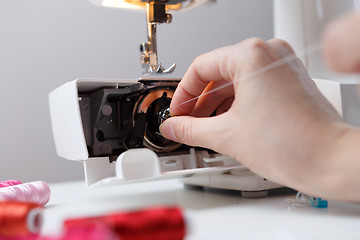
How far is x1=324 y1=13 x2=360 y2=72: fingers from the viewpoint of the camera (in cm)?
28

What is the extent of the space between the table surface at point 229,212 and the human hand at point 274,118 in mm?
56

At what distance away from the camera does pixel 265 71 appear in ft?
1.71

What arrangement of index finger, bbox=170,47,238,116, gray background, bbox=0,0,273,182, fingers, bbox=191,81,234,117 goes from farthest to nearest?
gray background, bbox=0,0,273,182
fingers, bbox=191,81,234,117
index finger, bbox=170,47,238,116

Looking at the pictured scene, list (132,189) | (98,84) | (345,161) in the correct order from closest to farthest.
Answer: (345,161) → (98,84) → (132,189)

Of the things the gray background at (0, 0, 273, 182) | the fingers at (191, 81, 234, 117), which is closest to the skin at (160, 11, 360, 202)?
the fingers at (191, 81, 234, 117)

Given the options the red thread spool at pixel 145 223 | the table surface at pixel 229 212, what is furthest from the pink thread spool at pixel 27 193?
the red thread spool at pixel 145 223

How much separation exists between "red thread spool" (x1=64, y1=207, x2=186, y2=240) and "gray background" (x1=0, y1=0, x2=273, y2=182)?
90 centimetres

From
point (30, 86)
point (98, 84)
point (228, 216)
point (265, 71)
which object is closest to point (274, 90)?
point (265, 71)

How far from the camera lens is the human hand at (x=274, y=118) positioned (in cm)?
51

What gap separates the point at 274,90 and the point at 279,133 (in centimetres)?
5

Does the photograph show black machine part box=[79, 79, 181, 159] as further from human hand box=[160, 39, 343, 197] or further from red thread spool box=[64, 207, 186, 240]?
red thread spool box=[64, 207, 186, 240]

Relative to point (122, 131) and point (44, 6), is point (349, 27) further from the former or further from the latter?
point (44, 6)

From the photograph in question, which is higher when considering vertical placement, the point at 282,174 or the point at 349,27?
the point at 349,27

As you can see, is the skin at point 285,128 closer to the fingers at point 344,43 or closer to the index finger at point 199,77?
the index finger at point 199,77
